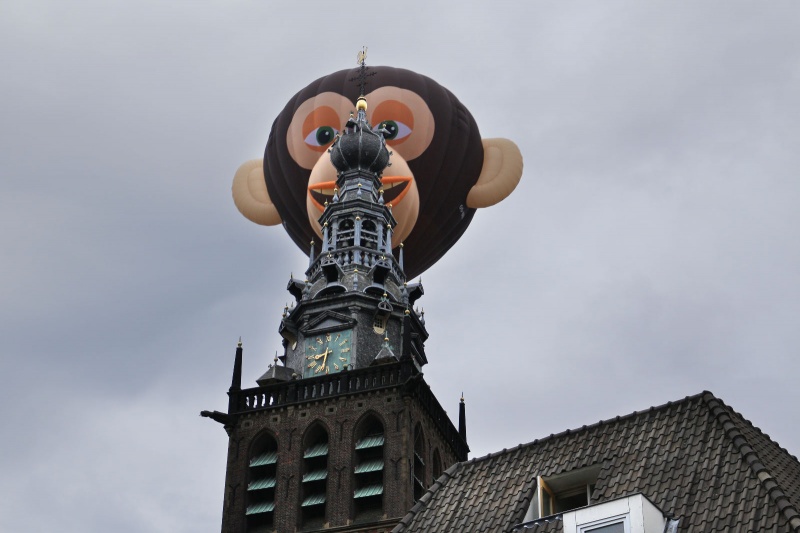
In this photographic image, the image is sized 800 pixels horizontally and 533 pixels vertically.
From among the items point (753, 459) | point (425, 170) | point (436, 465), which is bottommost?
point (753, 459)

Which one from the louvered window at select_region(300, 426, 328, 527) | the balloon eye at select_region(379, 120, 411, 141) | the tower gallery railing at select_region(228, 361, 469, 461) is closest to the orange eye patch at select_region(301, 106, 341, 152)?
the balloon eye at select_region(379, 120, 411, 141)

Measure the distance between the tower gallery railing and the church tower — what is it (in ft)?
0.11

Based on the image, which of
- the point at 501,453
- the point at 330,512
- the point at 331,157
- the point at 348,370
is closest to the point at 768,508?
the point at 501,453

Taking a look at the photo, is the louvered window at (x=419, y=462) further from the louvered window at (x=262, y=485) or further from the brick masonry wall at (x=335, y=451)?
the louvered window at (x=262, y=485)

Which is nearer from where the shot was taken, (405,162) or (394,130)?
(405,162)

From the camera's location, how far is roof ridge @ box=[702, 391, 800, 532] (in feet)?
71.7

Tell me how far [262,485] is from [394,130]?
702 inches

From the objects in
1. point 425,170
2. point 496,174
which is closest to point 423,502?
point 425,170

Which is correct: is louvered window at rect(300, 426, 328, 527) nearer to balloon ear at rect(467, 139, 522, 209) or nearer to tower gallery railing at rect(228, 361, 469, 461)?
tower gallery railing at rect(228, 361, 469, 461)

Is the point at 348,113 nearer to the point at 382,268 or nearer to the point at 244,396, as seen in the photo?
the point at 382,268

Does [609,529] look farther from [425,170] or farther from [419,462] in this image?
[425,170]

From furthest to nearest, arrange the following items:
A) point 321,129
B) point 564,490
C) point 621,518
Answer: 1. point 321,129
2. point 564,490
3. point 621,518

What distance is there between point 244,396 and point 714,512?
37.1m

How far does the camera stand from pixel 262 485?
2203 inches
